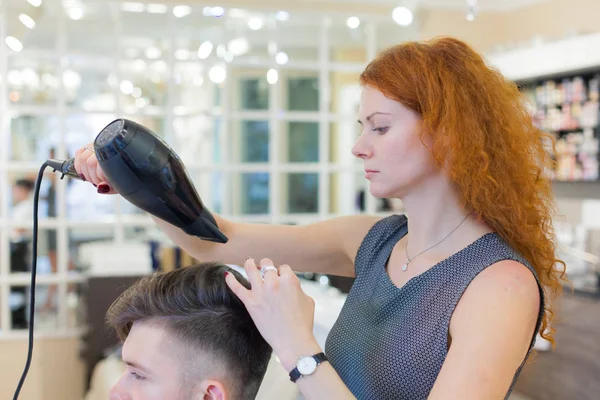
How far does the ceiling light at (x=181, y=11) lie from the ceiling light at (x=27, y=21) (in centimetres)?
74

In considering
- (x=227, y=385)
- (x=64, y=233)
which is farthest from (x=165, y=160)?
(x=64, y=233)

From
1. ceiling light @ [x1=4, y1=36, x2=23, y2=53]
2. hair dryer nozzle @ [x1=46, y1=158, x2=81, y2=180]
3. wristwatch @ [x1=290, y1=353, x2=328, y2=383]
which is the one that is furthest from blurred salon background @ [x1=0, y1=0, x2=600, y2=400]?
wristwatch @ [x1=290, y1=353, x2=328, y2=383]

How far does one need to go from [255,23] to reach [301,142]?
2.41ft

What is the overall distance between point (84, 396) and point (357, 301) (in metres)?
2.81

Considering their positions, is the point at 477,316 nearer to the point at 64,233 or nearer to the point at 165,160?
the point at 165,160

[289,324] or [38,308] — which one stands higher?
[289,324]

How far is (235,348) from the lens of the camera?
46.2 inches

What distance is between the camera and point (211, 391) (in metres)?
1.14

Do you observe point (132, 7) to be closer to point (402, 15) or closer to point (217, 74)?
point (217, 74)

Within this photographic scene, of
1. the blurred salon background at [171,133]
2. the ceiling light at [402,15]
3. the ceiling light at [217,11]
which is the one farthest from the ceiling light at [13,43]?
the ceiling light at [402,15]

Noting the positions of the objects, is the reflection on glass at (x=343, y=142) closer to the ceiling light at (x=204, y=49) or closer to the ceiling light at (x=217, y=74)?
the ceiling light at (x=217, y=74)

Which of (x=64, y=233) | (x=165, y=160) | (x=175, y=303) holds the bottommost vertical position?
(x=64, y=233)

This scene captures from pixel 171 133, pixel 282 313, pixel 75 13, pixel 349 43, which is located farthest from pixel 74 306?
pixel 282 313

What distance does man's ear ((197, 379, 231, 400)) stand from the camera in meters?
1.14
